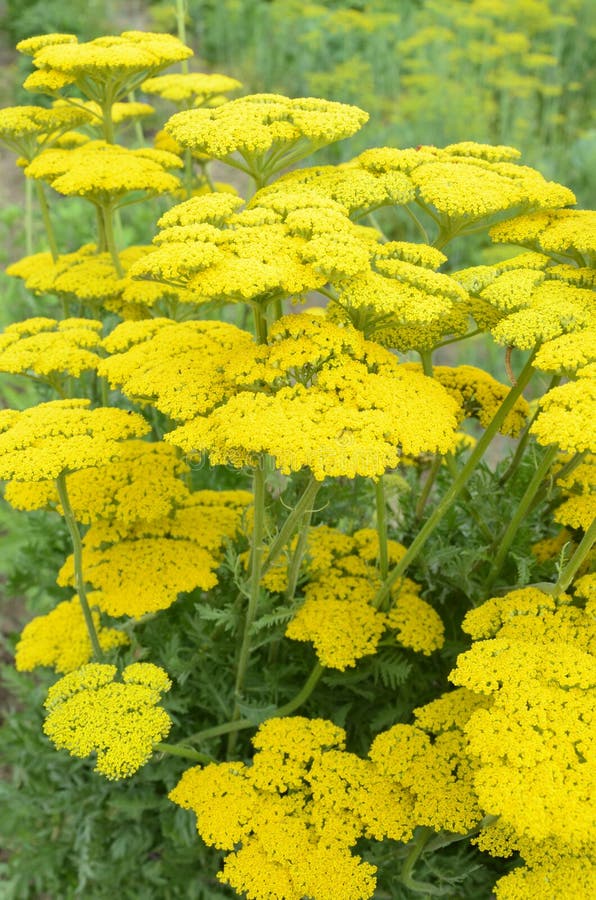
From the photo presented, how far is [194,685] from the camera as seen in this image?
2818mm

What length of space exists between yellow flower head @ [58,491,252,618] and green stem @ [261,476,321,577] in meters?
0.22

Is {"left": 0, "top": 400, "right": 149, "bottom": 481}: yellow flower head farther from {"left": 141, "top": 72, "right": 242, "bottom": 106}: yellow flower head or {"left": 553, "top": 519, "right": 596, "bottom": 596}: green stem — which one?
{"left": 141, "top": 72, "right": 242, "bottom": 106}: yellow flower head

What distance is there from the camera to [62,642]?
2.69 metres

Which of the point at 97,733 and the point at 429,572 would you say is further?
the point at 429,572

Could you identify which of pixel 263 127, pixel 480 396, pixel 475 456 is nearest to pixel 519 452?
pixel 480 396

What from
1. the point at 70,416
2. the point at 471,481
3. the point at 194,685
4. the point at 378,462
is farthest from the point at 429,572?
the point at 70,416

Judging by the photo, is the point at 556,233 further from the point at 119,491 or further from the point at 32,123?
the point at 32,123

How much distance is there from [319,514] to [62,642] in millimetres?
1087

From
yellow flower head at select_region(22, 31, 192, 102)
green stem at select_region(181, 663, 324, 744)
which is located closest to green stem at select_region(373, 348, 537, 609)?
green stem at select_region(181, 663, 324, 744)

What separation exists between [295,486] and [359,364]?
0.93 metres

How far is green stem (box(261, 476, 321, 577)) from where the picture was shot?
2115 millimetres

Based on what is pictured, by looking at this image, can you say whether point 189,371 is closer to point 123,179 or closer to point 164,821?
point 123,179

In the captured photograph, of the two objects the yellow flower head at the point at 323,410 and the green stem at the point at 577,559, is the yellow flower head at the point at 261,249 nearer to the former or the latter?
the yellow flower head at the point at 323,410

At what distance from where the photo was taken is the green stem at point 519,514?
2.20m
